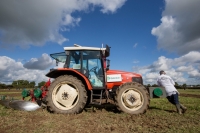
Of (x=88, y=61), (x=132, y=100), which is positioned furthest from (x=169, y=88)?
(x=88, y=61)

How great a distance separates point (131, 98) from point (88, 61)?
2.31 metres

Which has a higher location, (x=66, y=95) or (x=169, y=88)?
(x=169, y=88)

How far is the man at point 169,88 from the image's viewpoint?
22.3ft

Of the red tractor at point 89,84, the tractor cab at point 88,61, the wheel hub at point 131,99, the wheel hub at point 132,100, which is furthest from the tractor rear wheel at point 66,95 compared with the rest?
the wheel hub at point 131,99

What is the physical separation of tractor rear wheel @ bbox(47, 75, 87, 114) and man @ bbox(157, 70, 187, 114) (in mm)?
3291

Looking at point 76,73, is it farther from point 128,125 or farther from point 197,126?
point 197,126

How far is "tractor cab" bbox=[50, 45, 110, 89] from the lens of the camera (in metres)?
7.00

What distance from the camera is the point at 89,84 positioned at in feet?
22.0

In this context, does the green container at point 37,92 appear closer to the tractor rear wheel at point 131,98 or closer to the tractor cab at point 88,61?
the tractor cab at point 88,61

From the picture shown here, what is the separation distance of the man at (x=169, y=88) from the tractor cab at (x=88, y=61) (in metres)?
2.38

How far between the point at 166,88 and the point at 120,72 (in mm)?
1980

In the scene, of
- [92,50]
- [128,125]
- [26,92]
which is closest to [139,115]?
[128,125]

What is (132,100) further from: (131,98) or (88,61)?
(88,61)

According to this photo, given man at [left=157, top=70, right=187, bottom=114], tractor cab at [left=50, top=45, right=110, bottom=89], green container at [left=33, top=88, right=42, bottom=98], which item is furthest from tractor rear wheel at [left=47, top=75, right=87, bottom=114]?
man at [left=157, top=70, right=187, bottom=114]
